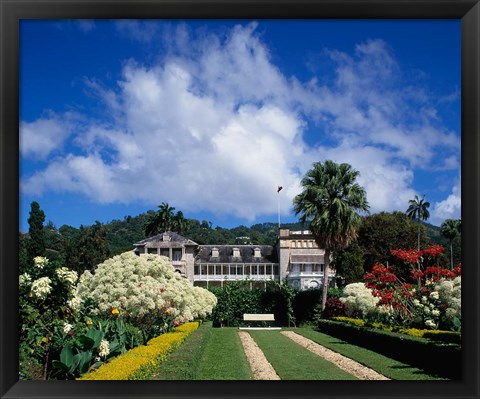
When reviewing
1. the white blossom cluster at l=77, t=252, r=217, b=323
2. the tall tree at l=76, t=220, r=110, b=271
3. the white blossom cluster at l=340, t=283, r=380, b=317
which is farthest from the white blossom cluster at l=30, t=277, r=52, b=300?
the tall tree at l=76, t=220, r=110, b=271

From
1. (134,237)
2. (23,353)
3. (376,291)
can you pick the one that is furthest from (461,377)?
(134,237)

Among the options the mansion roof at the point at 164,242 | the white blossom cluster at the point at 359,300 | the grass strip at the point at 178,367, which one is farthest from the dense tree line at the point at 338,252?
the grass strip at the point at 178,367

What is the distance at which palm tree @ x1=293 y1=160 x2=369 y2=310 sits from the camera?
25.8 metres

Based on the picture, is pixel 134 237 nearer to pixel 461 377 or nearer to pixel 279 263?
pixel 279 263

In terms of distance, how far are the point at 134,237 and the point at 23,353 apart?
44380 millimetres

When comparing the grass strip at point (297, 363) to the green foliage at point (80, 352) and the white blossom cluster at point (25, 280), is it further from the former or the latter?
the white blossom cluster at point (25, 280)

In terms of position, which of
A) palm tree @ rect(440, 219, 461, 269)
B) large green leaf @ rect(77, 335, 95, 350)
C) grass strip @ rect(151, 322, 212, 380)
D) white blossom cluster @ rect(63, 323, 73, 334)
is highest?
palm tree @ rect(440, 219, 461, 269)

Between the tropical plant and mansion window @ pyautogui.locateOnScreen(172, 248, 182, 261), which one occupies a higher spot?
the tropical plant

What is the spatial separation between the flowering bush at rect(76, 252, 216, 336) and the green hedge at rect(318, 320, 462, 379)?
4.66m

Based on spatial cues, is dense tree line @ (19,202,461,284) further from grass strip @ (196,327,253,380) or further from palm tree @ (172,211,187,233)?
grass strip @ (196,327,253,380)

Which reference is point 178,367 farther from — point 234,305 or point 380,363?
point 234,305

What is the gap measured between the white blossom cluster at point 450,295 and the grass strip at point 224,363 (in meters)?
4.12
